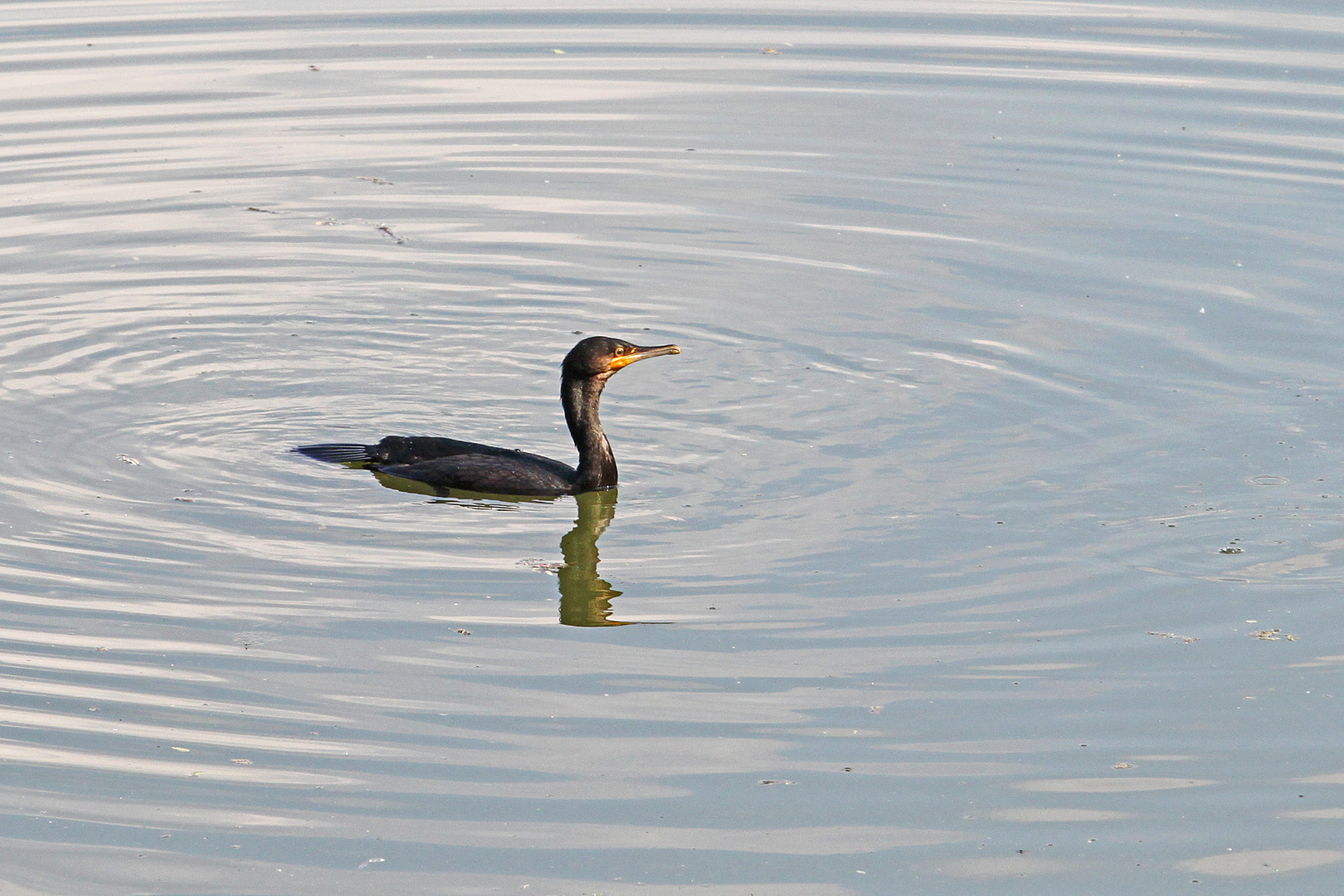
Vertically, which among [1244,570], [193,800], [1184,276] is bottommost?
[193,800]

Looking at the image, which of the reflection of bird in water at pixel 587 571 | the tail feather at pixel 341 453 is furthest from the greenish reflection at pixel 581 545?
the tail feather at pixel 341 453

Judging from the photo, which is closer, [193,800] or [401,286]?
[193,800]

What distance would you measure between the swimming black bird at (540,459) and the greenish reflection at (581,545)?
5 cm

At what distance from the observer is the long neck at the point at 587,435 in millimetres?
10969

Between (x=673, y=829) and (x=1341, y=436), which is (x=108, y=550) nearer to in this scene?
(x=673, y=829)

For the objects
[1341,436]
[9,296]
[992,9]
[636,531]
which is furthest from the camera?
[992,9]

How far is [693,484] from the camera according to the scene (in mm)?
10898

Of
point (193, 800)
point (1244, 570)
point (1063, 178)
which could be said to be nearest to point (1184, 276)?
point (1063, 178)

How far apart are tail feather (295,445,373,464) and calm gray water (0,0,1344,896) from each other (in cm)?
9

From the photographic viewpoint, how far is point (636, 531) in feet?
33.7

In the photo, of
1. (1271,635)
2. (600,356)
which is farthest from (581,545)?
→ (1271,635)

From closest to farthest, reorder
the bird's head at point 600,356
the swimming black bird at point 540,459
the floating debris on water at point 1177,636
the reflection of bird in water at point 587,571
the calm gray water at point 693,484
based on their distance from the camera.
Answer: the calm gray water at point 693,484 < the floating debris on water at point 1177,636 < the reflection of bird in water at point 587,571 < the swimming black bird at point 540,459 < the bird's head at point 600,356

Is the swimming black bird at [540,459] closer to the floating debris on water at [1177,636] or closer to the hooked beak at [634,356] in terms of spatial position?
the hooked beak at [634,356]

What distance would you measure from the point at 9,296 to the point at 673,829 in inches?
366
